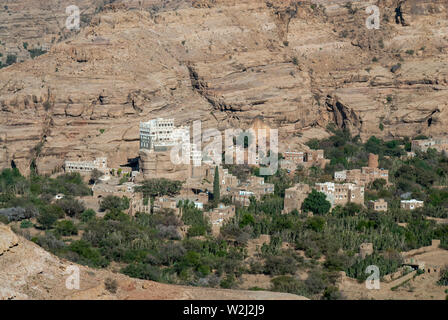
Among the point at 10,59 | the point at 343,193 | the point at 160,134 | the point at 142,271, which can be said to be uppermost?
the point at 10,59

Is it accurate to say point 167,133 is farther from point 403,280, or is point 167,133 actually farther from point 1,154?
point 403,280

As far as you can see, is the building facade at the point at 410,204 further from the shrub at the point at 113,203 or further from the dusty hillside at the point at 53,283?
the dusty hillside at the point at 53,283

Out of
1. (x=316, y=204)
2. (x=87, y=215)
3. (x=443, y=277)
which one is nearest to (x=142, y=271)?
(x=87, y=215)

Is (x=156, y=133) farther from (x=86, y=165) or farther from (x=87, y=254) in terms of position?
(x=87, y=254)

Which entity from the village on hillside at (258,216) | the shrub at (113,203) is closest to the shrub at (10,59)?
the village on hillside at (258,216)

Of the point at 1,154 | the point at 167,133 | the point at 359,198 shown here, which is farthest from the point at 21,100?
the point at 359,198
